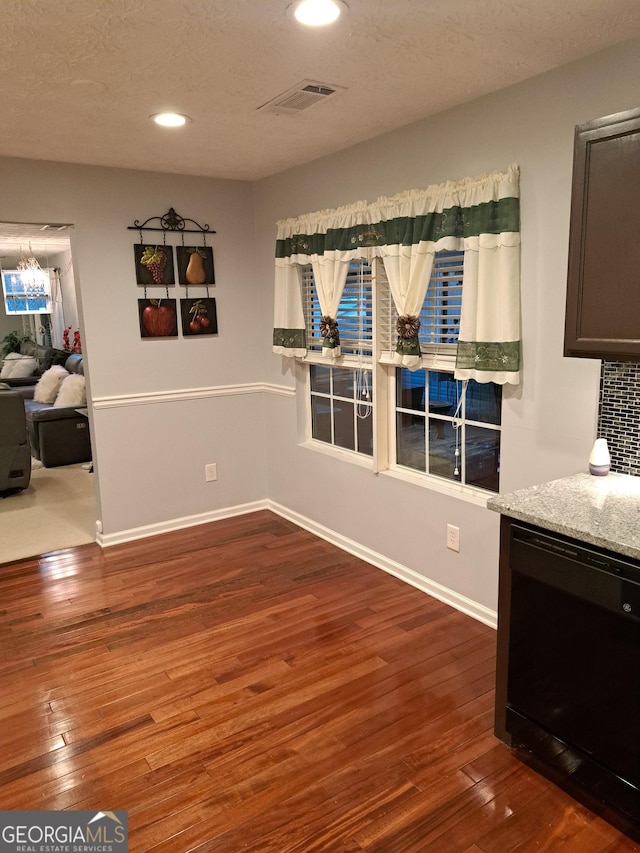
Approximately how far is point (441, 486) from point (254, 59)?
2.13m

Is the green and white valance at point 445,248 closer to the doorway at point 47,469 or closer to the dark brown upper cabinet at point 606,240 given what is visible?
the dark brown upper cabinet at point 606,240

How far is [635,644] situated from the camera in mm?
1725

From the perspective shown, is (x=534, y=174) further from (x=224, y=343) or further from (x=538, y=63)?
(x=224, y=343)

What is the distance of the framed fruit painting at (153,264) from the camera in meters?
4.03

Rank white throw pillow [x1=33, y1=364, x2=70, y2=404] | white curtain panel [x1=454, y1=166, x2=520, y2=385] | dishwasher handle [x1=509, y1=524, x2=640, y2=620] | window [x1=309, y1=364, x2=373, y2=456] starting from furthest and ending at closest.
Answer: white throw pillow [x1=33, y1=364, x2=70, y2=404] → window [x1=309, y1=364, x2=373, y2=456] → white curtain panel [x1=454, y1=166, x2=520, y2=385] → dishwasher handle [x1=509, y1=524, x2=640, y2=620]

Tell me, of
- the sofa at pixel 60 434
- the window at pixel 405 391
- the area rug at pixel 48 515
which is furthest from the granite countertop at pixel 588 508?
the sofa at pixel 60 434

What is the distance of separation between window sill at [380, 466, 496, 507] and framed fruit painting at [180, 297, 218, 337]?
1687 mm

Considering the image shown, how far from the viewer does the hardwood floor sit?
74.5 inches

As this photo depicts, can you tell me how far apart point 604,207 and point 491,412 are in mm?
1168

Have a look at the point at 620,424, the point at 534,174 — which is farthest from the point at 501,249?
the point at 620,424

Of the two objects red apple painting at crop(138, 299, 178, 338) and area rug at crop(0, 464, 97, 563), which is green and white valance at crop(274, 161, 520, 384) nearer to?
red apple painting at crop(138, 299, 178, 338)

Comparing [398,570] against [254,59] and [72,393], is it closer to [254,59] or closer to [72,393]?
[254,59]

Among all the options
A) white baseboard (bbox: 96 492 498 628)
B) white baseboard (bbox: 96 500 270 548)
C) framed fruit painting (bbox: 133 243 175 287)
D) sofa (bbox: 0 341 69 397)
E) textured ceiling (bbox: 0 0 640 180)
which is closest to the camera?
textured ceiling (bbox: 0 0 640 180)

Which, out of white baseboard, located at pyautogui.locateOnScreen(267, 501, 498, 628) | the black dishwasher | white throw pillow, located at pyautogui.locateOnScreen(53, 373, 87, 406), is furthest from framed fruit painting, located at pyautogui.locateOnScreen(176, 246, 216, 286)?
the black dishwasher
